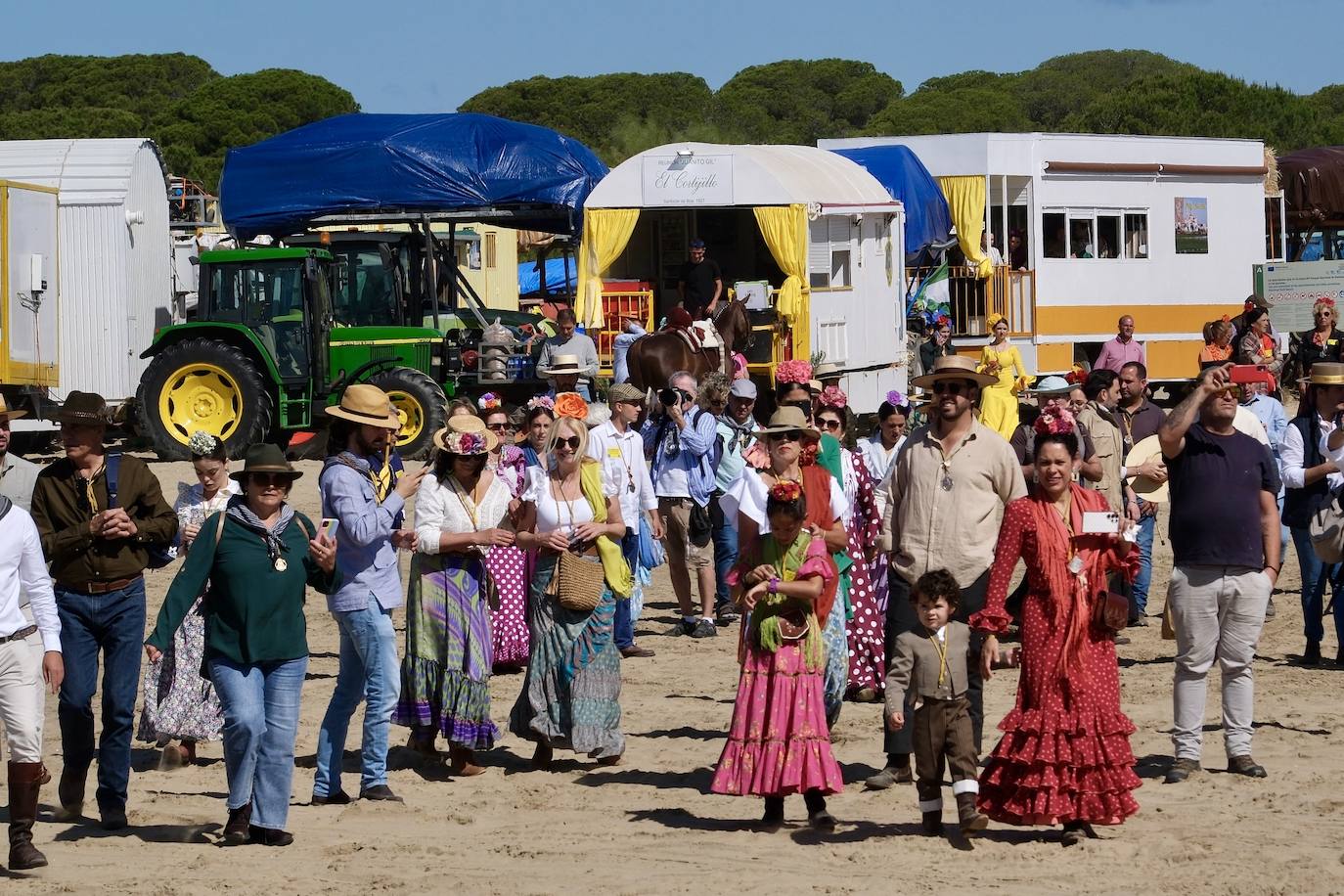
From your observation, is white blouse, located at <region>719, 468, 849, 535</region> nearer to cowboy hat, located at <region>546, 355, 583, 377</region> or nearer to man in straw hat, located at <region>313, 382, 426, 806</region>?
man in straw hat, located at <region>313, 382, 426, 806</region>

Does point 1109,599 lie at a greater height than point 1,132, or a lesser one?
lesser

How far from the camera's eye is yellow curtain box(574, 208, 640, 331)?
20.3 metres

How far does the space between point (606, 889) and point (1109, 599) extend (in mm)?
2030

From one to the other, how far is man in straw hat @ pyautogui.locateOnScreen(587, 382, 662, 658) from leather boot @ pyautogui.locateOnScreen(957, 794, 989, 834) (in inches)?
141

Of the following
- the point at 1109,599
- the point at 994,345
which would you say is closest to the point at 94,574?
the point at 1109,599

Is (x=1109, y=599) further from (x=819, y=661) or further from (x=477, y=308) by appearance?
(x=477, y=308)

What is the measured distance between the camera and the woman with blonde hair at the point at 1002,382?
59.2 feet

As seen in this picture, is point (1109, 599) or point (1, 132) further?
point (1, 132)

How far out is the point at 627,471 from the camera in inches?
413

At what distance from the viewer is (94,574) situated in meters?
7.13

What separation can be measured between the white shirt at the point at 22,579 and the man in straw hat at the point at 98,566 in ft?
1.29

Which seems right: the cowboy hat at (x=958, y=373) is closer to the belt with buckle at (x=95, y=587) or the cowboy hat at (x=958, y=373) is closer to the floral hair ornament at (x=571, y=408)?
the floral hair ornament at (x=571, y=408)

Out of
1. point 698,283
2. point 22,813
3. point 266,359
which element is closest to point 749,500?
point 22,813

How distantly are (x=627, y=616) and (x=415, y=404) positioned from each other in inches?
336
